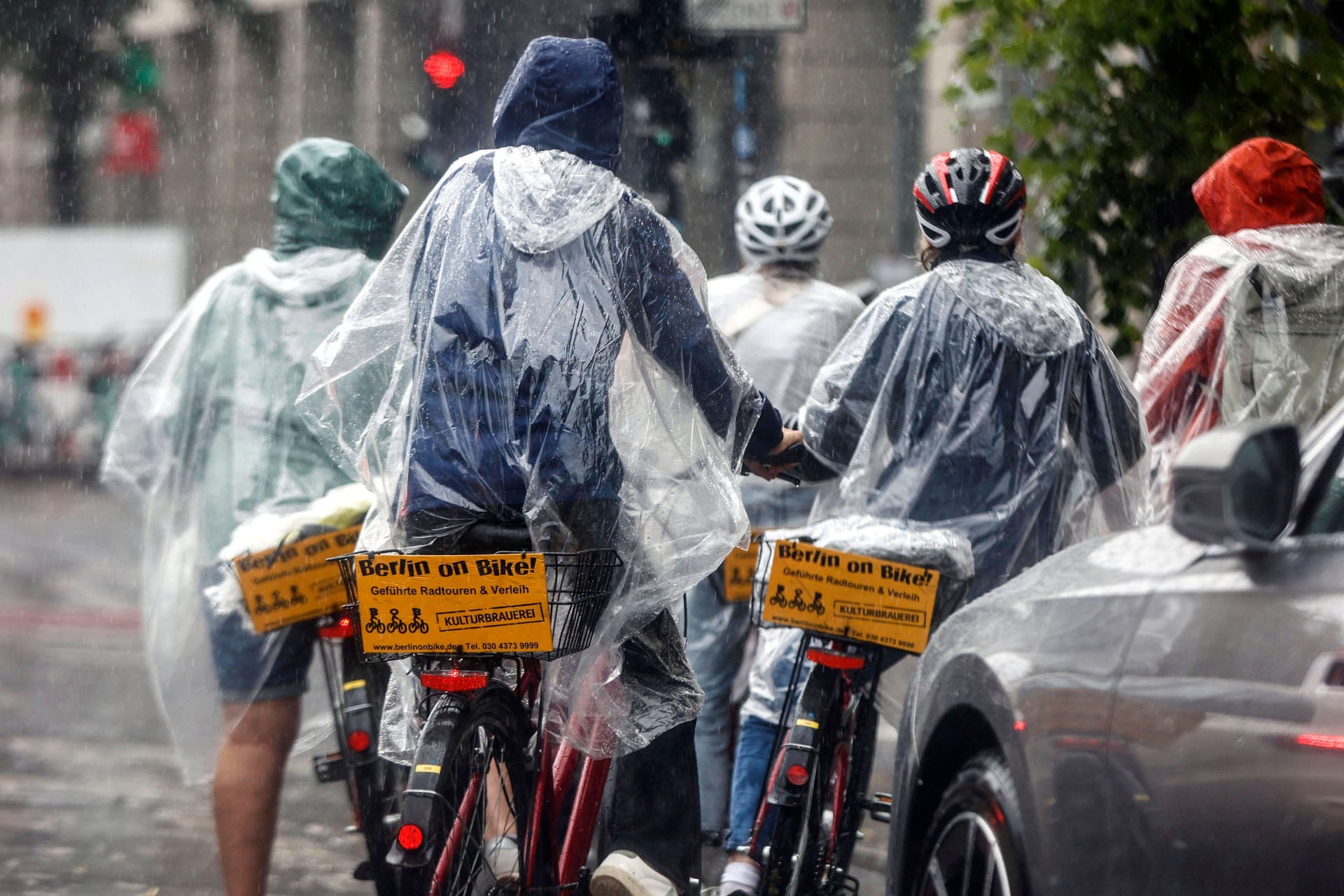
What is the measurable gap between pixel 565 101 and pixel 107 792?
3844 mm

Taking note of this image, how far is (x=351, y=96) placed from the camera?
89.2 ft

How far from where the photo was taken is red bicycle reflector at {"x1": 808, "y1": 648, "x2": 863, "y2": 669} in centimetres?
429

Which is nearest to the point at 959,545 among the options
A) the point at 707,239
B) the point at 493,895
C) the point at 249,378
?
the point at 493,895

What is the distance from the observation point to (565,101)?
367 cm

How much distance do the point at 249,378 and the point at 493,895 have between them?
5.44 ft

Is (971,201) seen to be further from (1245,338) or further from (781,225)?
(781,225)

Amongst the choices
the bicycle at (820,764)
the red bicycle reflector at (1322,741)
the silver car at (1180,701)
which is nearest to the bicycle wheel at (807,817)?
the bicycle at (820,764)

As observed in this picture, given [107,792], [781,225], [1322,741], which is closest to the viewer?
[1322,741]

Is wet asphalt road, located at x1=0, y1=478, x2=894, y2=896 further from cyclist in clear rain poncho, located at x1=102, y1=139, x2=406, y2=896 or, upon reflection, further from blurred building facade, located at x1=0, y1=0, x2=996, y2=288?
blurred building facade, located at x1=0, y1=0, x2=996, y2=288

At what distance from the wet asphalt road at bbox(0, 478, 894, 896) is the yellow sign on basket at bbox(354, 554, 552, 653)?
2.10 metres

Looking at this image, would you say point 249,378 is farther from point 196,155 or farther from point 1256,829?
point 196,155

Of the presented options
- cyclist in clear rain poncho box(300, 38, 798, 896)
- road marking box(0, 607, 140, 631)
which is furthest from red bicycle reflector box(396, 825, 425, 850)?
road marking box(0, 607, 140, 631)

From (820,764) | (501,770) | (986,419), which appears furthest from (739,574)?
(501,770)

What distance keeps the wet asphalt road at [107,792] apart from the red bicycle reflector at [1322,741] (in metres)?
3.22
